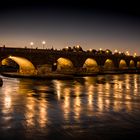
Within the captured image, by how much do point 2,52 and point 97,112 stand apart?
46.3 meters

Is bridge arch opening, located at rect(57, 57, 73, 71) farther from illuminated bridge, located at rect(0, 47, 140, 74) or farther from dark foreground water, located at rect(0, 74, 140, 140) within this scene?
dark foreground water, located at rect(0, 74, 140, 140)

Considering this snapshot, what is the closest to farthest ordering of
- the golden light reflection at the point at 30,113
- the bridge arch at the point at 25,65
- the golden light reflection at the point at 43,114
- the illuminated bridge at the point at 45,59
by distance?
the golden light reflection at the point at 30,113, the golden light reflection at the point at 43,114, the illuminated bridge at the point at 45,59, the bridge arch at the point at 25,65

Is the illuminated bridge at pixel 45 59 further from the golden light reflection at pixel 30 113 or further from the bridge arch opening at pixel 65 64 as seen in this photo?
the golden light reflection at pixel 30 113

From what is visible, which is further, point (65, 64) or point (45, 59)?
point (65, 64)

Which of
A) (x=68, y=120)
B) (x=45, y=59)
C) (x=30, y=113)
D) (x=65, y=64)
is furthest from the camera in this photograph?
(x=65, y=64)

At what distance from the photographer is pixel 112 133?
46.6ft

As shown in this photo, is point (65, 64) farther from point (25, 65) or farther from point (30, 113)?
point (30, 113)

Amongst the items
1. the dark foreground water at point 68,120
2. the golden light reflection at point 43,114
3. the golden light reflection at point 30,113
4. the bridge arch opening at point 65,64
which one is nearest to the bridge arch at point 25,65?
the bridge arch opening at point 65,64

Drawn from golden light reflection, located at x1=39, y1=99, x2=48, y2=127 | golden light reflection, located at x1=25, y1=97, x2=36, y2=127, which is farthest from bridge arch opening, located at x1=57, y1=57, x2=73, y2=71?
golden light reflection, located at x1=39, y1=99, x2=48, y2=127

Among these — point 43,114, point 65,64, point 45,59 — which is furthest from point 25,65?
point 43,114

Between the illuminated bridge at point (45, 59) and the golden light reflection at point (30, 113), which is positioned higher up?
the illuminated bridge at point (45, 59)

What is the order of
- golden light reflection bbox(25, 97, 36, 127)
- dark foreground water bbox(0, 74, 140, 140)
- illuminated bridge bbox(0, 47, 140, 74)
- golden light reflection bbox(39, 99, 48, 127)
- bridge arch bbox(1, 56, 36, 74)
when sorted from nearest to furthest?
dark foreground water bbox(0, 74, 140, 140) → golden light reflection bbox(25, 97, 36, 127) → golden light reflection bbox(39, 99, 48, 127) → illuminated bridge bbox(0, 47, 140, 74) → bridge arch bbox(1, 56, 36, 74)

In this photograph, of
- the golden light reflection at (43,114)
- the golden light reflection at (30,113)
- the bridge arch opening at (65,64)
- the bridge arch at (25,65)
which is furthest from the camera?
the bridge arch opening at (65,64)

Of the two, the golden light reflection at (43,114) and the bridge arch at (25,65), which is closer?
the golden light reflection at (43,114)
